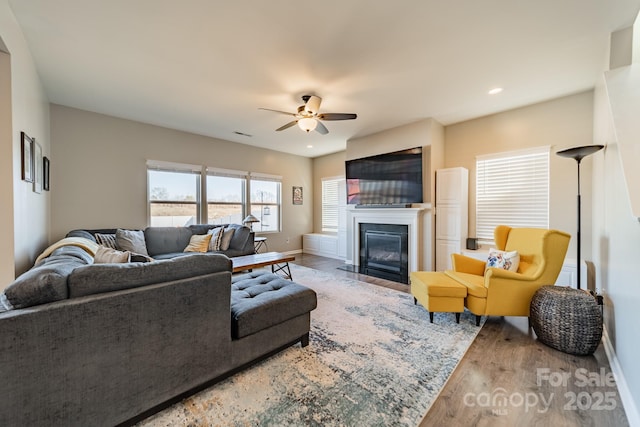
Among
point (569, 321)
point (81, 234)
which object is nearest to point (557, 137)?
point (569, 321)

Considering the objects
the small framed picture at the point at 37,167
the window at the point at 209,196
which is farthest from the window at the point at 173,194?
the small framed picture at the point at 37,167

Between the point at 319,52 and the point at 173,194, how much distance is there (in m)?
3.87

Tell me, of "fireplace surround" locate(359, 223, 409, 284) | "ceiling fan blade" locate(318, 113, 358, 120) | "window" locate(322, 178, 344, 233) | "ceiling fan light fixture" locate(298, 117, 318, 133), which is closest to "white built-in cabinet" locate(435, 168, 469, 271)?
"fireplace surround" locate(359, 223, 409, 284)

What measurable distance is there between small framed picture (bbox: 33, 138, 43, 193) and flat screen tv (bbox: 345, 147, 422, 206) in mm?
4432

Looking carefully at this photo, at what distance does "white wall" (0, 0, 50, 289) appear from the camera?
1918mm

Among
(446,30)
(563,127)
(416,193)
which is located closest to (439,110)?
(416,193)

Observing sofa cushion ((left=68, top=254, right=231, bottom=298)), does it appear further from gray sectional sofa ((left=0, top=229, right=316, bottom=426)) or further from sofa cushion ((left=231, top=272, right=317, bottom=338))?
sofa cushion ((left=231, top=272, right=317, bottom=338))

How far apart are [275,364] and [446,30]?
10.0 ft

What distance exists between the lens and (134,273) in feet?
4.48

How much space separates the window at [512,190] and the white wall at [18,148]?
17.7 feet

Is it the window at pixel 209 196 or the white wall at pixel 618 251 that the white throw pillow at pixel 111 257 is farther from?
the white wall at pixel 618 251

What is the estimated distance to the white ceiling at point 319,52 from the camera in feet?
6.26

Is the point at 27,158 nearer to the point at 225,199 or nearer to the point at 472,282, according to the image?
the point at 225,199

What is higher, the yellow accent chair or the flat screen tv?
the flat screen tv
